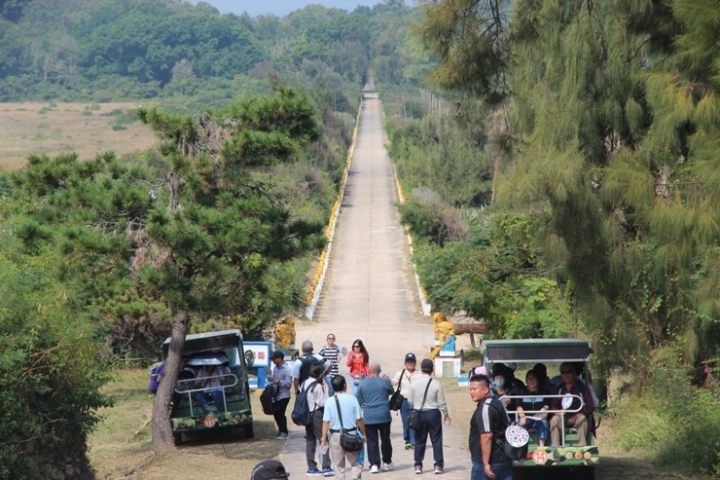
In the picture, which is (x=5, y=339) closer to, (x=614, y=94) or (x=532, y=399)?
(x=532, y=399)

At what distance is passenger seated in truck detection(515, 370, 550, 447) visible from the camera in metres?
13.3

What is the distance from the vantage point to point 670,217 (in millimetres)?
14047

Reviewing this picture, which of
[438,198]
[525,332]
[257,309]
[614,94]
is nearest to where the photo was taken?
[614,94]

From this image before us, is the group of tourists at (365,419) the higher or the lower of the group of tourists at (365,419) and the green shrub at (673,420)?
the higher

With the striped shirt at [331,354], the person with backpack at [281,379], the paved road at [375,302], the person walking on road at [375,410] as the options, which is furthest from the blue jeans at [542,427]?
the striped shirt at [331,354]

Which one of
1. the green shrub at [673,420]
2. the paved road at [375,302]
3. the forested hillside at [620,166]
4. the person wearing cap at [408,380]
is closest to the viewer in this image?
the green shrub at [673,420]

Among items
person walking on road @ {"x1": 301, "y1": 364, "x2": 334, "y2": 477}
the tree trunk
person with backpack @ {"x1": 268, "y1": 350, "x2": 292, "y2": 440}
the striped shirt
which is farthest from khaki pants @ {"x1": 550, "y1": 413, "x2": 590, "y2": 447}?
the striped shirt

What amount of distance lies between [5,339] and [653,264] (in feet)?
29.6

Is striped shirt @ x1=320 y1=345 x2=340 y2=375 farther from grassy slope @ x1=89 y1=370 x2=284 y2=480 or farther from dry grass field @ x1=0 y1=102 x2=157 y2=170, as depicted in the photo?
dry grass field @ x1=0 y1=102 x2=157 y2=170

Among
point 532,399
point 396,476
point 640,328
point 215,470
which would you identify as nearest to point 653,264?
point 640,328

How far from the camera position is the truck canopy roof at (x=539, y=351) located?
14.2 m

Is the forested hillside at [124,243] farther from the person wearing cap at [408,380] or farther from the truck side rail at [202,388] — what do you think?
Answer: the person wearing cap at [408,380]

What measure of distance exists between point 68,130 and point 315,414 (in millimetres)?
119646

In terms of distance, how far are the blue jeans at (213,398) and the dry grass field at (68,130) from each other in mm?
63559
